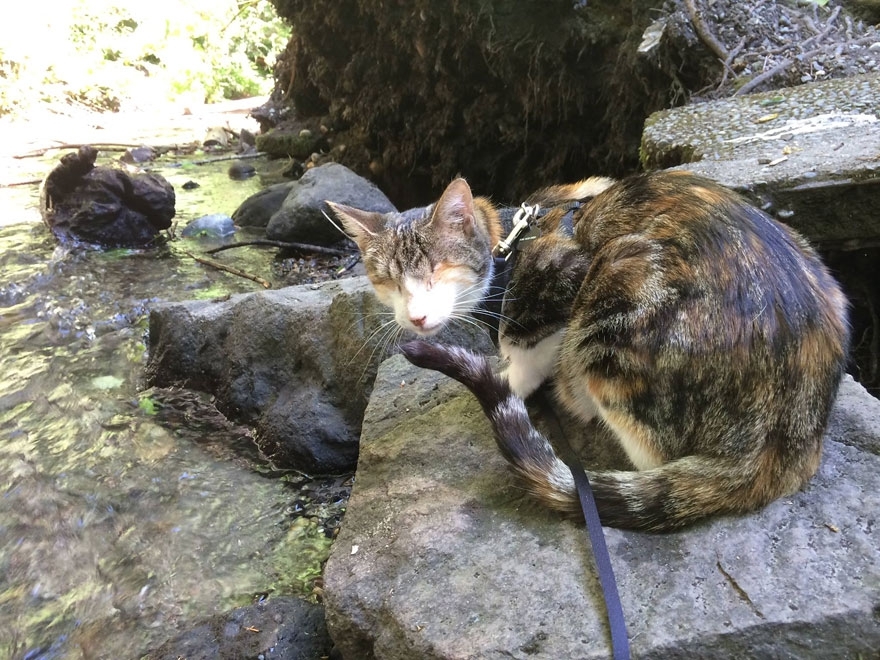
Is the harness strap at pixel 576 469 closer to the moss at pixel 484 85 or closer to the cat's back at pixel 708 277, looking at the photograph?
the cat's back at pixel 708 277

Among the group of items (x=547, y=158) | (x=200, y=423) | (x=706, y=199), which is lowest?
(x=200, y=423)

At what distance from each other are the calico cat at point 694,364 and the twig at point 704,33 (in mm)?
3015

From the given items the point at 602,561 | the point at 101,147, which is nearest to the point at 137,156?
the point at 101,147

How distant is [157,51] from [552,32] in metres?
15.3


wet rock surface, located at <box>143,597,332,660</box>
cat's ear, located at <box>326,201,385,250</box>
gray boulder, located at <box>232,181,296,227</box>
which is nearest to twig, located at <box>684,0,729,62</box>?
cat's ear, located at <box>326,201,385,250</box>

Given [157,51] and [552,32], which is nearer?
[552,32]

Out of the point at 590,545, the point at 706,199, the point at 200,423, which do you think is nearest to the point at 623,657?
the point at 590,545

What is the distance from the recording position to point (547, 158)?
6297 mm

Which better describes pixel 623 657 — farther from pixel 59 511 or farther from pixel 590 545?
pixel 59 511

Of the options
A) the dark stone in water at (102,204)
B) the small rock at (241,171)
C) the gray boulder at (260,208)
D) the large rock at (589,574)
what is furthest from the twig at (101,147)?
the large rock at (589,574)

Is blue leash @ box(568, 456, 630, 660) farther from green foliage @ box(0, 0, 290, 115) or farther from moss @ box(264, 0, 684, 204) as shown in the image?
green foliage @ box(0, 0, 290, 115)

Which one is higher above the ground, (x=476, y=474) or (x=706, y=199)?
(x=706, y=199)

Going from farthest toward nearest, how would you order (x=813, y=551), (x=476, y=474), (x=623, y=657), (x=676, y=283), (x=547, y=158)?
(x=547, y=158) → (x=476, y=474) → (x=676, y=283) → (x=813, y=551) → (x=623, y=657)

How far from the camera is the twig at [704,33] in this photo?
4.62 m
